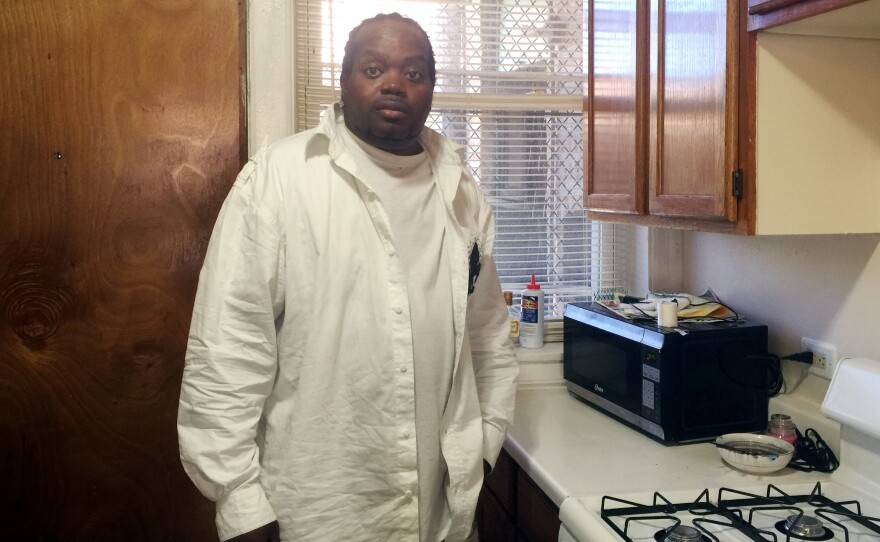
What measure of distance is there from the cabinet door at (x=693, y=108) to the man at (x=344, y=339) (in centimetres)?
48

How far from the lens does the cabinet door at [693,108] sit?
134 centimetres

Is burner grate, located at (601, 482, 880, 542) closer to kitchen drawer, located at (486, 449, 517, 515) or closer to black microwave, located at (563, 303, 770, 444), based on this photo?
black microwave, located at (563, 303, 770, 444)

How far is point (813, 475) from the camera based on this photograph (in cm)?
145

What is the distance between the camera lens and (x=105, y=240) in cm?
179

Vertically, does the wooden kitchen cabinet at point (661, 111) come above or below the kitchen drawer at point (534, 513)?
above

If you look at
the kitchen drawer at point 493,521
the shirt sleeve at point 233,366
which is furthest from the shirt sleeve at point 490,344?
the shirt sleeve at point 233,366

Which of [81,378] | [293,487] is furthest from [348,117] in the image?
[81,378]

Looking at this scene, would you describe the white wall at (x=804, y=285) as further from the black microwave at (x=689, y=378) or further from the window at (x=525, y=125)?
the window at (x=525, y=125)

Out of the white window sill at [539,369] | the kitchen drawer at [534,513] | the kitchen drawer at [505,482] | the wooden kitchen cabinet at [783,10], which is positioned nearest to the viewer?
the wooden kitchen cabinet at [783,10]

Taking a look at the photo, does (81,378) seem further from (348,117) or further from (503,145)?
(503,145)

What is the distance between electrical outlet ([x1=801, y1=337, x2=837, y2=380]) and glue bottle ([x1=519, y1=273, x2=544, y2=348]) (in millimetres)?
766

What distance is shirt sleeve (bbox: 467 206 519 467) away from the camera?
1553 millimetres

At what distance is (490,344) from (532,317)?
64cm

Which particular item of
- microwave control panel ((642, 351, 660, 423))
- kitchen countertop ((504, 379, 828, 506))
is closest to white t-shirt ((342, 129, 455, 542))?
kitchen countertop ((504, 379, 828, 506))
